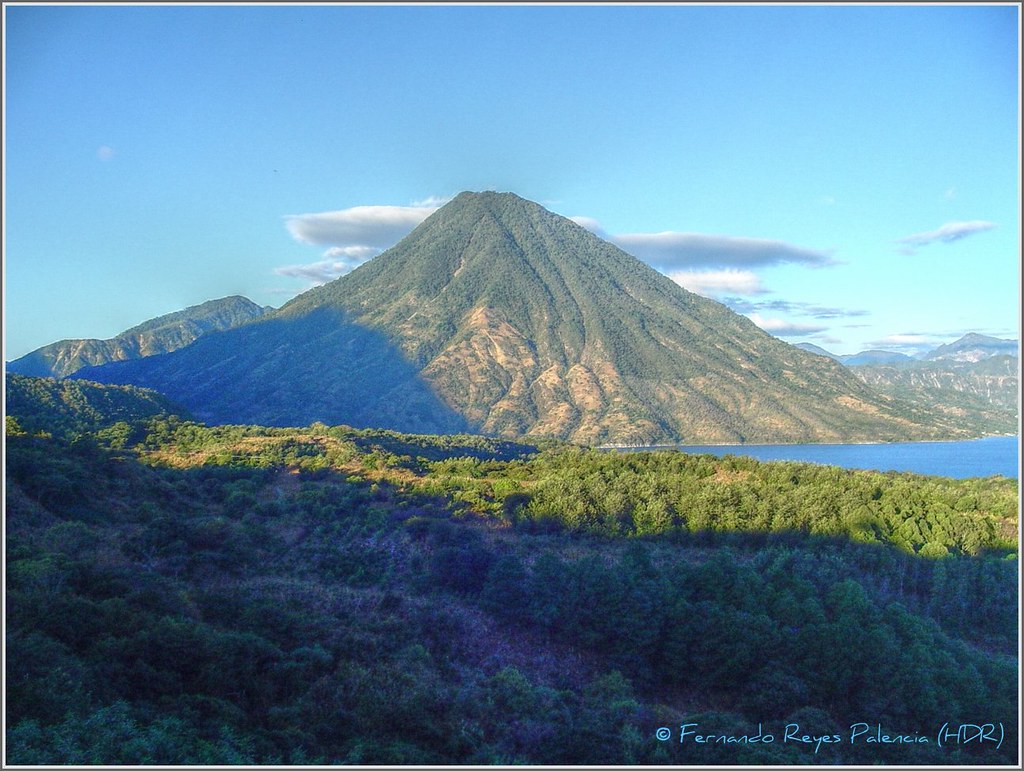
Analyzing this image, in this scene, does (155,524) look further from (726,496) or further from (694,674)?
(726,496)

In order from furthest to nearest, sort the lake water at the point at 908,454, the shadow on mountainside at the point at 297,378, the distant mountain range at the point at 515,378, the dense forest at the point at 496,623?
the distant mountain range at the point at 515,378 → the shadow on mountainside at the point at 297,378 → the lake water at the point at 908,454 → the dense forest at the point at 496,623

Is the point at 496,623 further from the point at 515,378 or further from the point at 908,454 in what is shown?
the point at 515,378

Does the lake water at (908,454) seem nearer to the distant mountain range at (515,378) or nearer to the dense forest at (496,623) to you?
the distant mountain range at (515,378)

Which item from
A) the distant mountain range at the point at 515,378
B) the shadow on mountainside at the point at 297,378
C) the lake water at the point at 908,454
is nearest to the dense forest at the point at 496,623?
the lake water at the point at 908,454

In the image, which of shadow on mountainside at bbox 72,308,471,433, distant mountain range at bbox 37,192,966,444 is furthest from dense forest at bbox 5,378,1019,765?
distant mountain range at bbox 37,192,966,444

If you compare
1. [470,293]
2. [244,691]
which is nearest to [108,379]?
[470,293]

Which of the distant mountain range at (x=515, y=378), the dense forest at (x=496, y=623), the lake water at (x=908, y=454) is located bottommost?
the lake water at (x=908, y=454)

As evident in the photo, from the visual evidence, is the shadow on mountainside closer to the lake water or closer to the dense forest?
the lake water
